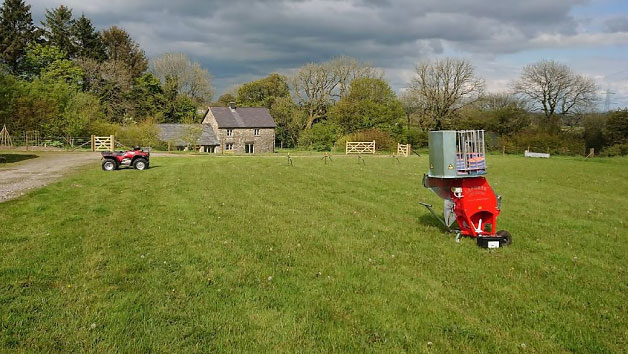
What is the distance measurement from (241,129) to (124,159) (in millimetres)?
43543

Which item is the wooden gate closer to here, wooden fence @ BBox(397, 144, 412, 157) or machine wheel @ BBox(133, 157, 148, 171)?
machine wheel @ BBox(133, 157, 148, 171)

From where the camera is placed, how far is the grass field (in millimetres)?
4301

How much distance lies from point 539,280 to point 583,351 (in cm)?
206

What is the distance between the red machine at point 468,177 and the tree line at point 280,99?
4259 cm

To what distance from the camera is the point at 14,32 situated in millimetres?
53906

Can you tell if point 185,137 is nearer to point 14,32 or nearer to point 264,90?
point 14,32

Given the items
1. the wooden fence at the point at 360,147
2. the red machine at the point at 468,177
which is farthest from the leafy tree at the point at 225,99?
the red machine at the point at 468,177

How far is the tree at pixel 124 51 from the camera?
6695 centimetres

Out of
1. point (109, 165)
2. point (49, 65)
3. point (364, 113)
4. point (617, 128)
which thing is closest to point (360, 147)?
point (364, 113)

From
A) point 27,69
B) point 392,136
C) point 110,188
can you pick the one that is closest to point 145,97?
point 27,69

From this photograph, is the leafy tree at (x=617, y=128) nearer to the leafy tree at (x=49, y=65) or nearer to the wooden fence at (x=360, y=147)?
the wooden fence at (x=360, y=147)

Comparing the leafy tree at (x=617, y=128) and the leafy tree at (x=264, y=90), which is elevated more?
the leafy tree at (x=264, y=90)

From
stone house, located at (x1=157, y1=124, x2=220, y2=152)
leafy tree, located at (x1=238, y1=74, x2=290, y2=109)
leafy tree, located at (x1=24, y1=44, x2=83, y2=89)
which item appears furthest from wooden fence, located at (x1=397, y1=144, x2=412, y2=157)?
leafy tree, located at (x1=24, y1=44, x2=83, y2=89)

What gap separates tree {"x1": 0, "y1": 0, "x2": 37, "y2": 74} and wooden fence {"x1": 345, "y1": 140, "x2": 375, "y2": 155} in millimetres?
42707
